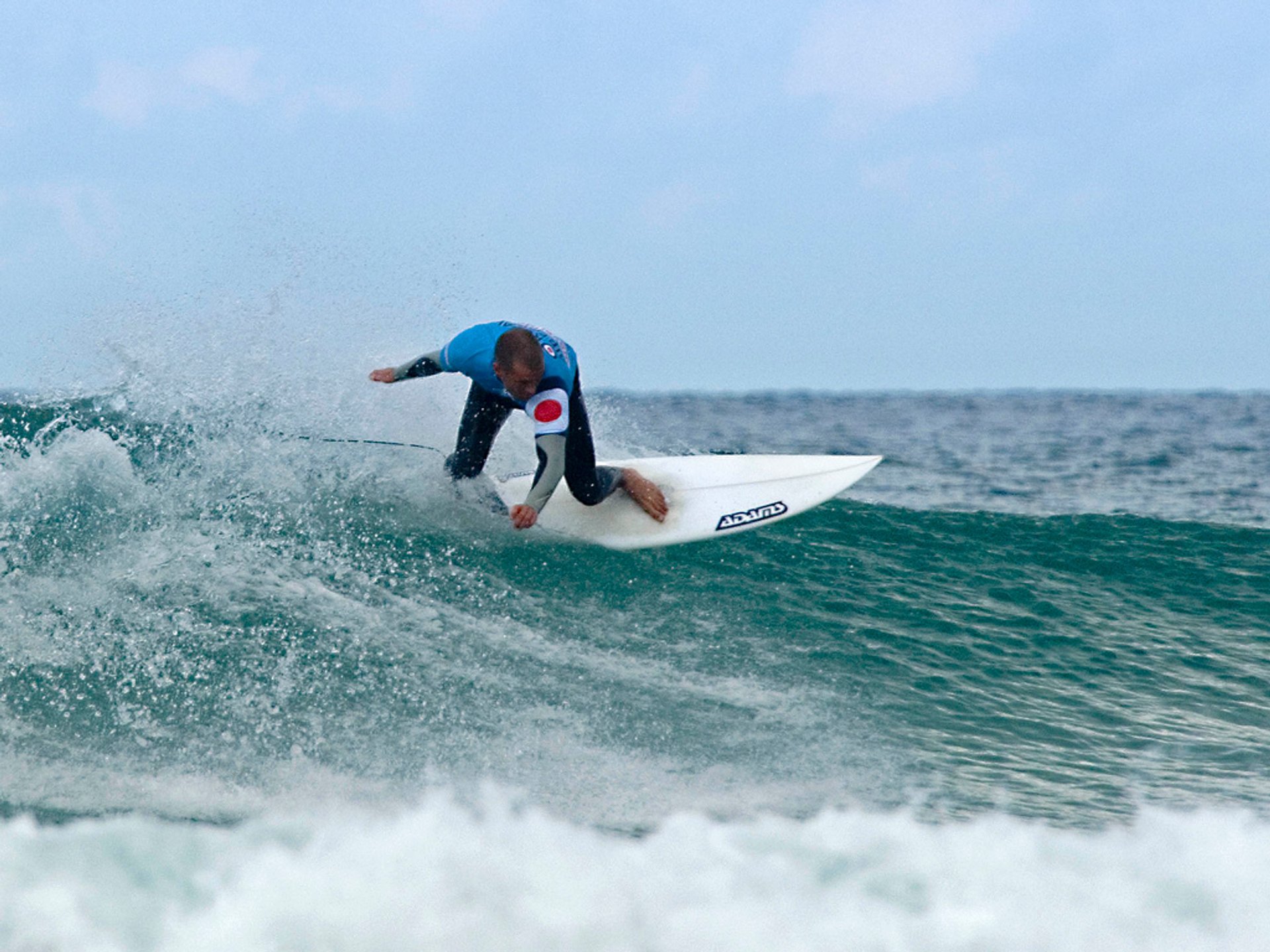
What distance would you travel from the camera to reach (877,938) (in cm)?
334

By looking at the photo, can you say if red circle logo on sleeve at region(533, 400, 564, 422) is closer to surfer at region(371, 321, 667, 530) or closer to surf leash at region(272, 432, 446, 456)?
surfer at region(371, 321, 667, 530)

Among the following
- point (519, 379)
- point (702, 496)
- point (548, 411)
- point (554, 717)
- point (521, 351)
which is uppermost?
point (521, 351)

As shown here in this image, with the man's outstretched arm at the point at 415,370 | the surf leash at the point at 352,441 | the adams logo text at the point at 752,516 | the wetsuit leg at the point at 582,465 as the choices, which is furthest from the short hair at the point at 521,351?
the adams logo text at the point at 752,516

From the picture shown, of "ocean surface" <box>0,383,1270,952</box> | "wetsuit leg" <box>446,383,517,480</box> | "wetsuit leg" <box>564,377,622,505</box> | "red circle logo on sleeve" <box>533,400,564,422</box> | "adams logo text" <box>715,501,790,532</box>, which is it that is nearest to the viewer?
"ocean surface" <box>0,383,1270,952</box>

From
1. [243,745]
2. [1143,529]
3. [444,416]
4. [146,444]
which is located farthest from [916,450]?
[243,745]

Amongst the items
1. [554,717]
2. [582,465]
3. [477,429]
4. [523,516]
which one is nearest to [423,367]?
[477,429]

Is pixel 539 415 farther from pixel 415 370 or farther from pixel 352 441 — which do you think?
pixel 352 441

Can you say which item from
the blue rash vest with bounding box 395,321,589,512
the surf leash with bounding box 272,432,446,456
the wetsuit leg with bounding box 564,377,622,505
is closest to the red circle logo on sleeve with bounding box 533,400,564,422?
the blue rash vest with bounding box 395,321,589,512

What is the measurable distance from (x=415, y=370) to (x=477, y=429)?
0.50 metres

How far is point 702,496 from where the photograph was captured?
22.1 ft

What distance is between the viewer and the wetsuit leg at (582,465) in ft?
18.9

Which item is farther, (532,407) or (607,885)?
(532,407)

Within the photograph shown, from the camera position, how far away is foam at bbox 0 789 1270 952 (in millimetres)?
3297

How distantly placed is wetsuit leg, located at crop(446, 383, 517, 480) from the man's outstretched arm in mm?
258
